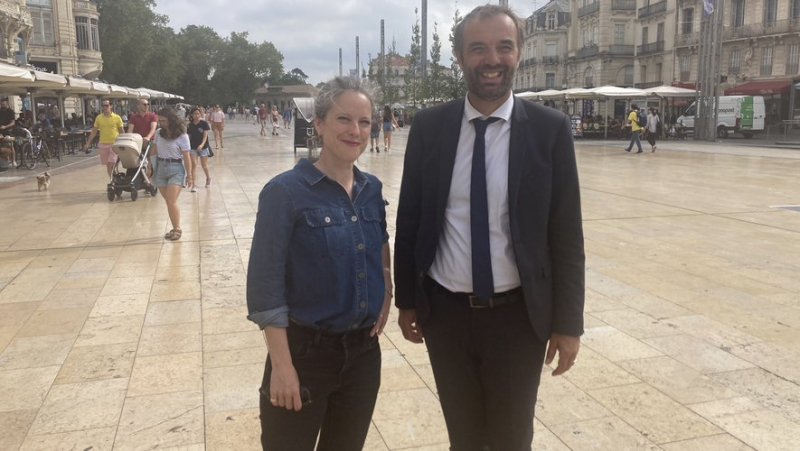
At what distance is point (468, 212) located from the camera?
202 centimetres

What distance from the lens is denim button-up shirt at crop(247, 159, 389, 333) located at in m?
1.81

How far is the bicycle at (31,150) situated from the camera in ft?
52.3

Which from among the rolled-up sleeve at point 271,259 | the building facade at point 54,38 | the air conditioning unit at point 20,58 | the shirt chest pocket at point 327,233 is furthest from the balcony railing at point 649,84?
the rolled-up sleeve at point 271,259

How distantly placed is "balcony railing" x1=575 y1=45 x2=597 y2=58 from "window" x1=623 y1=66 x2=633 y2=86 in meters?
2.81

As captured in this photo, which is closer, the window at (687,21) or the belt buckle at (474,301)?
the belt buckle at (474,301)

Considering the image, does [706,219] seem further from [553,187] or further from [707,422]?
[553,187]

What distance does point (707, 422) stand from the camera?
10.1ft

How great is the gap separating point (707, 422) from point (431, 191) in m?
1.97

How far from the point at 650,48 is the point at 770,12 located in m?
10.9

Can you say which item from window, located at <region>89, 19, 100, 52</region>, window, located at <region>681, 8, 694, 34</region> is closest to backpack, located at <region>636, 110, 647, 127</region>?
window, located at <region>681, 8, 694, 34</region>

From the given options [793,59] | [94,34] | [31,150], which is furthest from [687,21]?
[94,34]

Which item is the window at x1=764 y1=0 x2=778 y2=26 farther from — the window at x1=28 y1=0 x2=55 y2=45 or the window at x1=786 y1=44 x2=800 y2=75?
the window at x1=28 y1=0 x2=55 y2=45

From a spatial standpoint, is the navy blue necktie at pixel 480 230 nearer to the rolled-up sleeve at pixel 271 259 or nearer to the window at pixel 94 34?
the rolled-up sleeve at pixel 271 259

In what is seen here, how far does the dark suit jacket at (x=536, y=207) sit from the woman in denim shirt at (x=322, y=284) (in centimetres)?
19
